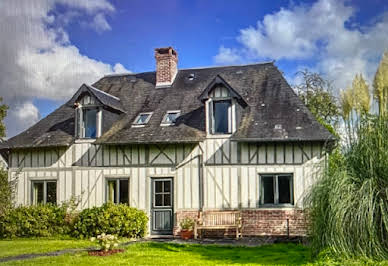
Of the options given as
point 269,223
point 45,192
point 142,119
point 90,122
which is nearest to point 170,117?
point 142,119

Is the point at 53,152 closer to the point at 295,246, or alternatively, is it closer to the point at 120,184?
the point at 120,184

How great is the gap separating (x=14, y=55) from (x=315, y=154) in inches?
369

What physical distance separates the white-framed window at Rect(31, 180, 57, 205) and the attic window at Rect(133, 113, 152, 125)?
3.32 meters

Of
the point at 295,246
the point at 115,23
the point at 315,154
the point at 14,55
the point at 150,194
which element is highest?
the point at 115,23

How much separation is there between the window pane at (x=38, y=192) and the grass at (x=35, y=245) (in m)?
2.01

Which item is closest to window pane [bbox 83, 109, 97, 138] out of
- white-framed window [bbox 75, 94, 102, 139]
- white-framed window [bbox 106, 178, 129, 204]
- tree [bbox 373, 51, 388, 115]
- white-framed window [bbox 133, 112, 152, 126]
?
white-framed window [bbox 75, 94, 102, 139]

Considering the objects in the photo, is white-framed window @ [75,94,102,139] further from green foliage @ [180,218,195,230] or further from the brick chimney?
Result: green foliage @ [180,218,195,230]

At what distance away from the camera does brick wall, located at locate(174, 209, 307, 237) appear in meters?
13.0

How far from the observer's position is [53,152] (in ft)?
49.8

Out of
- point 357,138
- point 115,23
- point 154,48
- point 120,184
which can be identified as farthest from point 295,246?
point 154,48

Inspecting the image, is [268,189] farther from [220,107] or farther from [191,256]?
[191,256]

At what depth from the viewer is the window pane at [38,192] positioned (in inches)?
602

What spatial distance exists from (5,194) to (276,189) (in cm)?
863

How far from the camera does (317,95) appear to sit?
22.1 m
